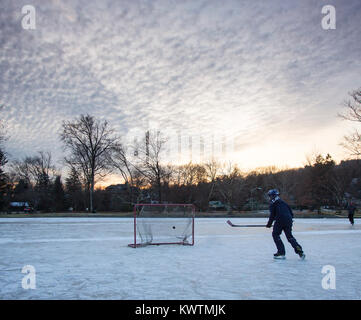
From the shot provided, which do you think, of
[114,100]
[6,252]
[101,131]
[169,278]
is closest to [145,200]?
[101,131]

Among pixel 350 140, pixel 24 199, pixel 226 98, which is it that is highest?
pixel 226 98

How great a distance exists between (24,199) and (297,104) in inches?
2806

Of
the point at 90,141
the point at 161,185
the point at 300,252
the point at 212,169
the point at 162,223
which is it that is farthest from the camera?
the point at 212,169

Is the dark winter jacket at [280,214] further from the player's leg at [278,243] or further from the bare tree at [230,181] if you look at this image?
the bare tree at [230,181]

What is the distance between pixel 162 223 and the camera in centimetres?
1055

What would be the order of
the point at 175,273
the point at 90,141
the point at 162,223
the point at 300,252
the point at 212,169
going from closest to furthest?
the point at 175,273, the point at 300,252, the point at 162,223, the point at 90,141, the point at 212,169

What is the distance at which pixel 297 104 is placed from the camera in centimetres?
2164

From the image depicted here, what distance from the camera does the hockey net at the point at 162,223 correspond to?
34.3 ft

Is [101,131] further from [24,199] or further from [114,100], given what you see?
[24,199]

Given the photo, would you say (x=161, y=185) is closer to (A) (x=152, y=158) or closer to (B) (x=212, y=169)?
(A) (x=152, y=158)

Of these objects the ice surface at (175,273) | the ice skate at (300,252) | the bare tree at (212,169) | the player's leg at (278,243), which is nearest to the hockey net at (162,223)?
the ice surface at (175,273)

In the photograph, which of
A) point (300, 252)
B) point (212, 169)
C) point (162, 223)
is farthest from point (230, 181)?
point (300, 252)

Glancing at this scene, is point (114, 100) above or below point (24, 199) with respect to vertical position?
above
